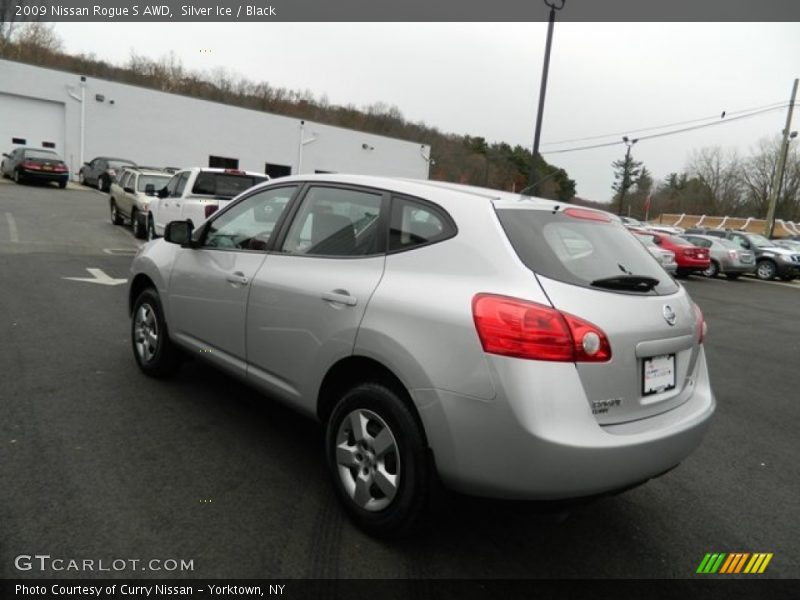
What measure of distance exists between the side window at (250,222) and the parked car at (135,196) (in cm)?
980

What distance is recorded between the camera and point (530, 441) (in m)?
2.27

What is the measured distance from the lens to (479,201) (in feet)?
9.10

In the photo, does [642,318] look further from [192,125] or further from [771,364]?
[192,125]

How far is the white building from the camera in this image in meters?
28.9

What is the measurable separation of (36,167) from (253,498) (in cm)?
2524

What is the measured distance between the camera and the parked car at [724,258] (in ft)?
66.1

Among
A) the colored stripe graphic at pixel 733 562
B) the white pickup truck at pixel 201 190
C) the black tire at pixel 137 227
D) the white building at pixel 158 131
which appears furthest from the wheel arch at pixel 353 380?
the white building at pixel 158 131

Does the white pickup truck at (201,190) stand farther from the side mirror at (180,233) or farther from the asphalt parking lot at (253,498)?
the side mirror at (180,233)

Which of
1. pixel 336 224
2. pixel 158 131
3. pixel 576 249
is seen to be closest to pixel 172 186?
pixel 336 224

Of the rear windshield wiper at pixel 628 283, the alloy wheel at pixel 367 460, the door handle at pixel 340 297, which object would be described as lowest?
the alloy wheel at pixel 367 460

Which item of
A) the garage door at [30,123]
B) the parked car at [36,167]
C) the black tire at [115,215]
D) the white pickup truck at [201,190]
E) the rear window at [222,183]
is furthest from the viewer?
the garage door at [30,123]

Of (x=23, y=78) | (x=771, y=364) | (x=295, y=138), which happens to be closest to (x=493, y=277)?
(x=771, y=364)

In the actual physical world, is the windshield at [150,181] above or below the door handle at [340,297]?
above

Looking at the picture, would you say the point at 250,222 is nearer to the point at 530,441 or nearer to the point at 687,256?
the point at 530,441
